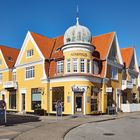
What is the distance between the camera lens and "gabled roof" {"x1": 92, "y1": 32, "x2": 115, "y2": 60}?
37.3 meters

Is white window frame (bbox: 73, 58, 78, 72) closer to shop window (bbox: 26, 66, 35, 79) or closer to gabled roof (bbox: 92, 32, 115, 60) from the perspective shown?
gabled roof (bbox: 92, 32, 115, 60)

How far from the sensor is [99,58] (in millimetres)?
36812

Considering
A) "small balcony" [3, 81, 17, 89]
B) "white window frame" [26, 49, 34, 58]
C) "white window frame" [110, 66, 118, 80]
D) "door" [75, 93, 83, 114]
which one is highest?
"white window frame" [26, 49, 34, 58]

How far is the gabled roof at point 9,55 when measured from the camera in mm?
46272

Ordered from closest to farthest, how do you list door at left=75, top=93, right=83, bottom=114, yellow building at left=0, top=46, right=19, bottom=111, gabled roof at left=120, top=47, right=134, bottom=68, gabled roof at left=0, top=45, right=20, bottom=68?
door at left=75, top=93, right=83, bottom=114 < yellow building at left=0, top=46, right=19, bottom=111 < gabled roof at left=120, top=47, right=134, bottom=68 < gabled roof at left=0, top=45, right=20, bottom=68

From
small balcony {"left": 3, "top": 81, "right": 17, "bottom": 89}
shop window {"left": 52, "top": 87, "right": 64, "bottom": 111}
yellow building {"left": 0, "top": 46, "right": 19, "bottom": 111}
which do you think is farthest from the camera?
yellow building {"left": 0, "top": 46, "right": 19, "bottom": 111}

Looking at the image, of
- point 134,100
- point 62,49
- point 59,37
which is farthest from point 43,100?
point 134,100

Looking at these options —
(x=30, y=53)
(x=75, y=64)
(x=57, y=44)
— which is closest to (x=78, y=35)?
(x=75, y=64)

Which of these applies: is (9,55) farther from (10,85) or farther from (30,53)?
(30,53)

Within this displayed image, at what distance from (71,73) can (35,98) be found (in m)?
7.80

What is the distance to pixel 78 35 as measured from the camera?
34000 millimetres

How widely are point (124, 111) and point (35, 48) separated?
15983 mm

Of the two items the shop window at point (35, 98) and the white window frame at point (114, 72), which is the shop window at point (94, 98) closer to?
the white window frame at point (114, 72)

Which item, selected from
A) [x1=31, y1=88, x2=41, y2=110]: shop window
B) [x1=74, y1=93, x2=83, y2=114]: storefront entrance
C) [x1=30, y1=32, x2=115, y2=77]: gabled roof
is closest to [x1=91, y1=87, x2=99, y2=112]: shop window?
[x1=74, y1=93, x2=83, y2=114]: storefront entrance
